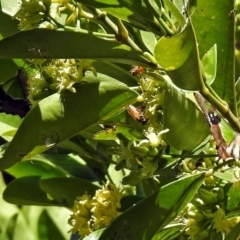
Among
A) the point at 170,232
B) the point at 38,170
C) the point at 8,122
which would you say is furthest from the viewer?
the point at 38,170

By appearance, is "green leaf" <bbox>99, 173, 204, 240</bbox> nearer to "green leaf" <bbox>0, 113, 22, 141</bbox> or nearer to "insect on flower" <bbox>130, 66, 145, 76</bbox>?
"insect on flower" <bbox>130, 66, 145, 76</bbox>

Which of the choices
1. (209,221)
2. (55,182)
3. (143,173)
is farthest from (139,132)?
(55,182)

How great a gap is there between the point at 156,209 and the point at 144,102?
17 centimetres

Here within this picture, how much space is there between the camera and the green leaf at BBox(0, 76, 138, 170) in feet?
3.39

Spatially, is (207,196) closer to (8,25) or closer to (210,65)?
(210,65)

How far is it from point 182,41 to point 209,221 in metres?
0.36

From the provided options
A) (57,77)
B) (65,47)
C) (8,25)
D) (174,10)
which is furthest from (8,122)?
(174,10)

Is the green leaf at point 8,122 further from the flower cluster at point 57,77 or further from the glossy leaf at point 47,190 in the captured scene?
the flower cluster at point 57,77

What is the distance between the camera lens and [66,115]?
1.04 m

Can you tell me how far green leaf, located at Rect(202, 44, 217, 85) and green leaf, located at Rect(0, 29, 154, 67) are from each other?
9 centimetres

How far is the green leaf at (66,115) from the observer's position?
3.39 ft

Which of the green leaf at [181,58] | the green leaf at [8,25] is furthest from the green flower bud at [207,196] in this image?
the green leaf at [8,25]

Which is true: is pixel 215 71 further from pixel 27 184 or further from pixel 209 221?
pixel 27 184

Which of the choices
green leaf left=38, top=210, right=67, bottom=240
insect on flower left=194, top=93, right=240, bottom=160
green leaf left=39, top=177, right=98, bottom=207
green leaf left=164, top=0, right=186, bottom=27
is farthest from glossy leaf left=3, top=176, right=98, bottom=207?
green leaf left=164, top=0, right=186, bottom=27
